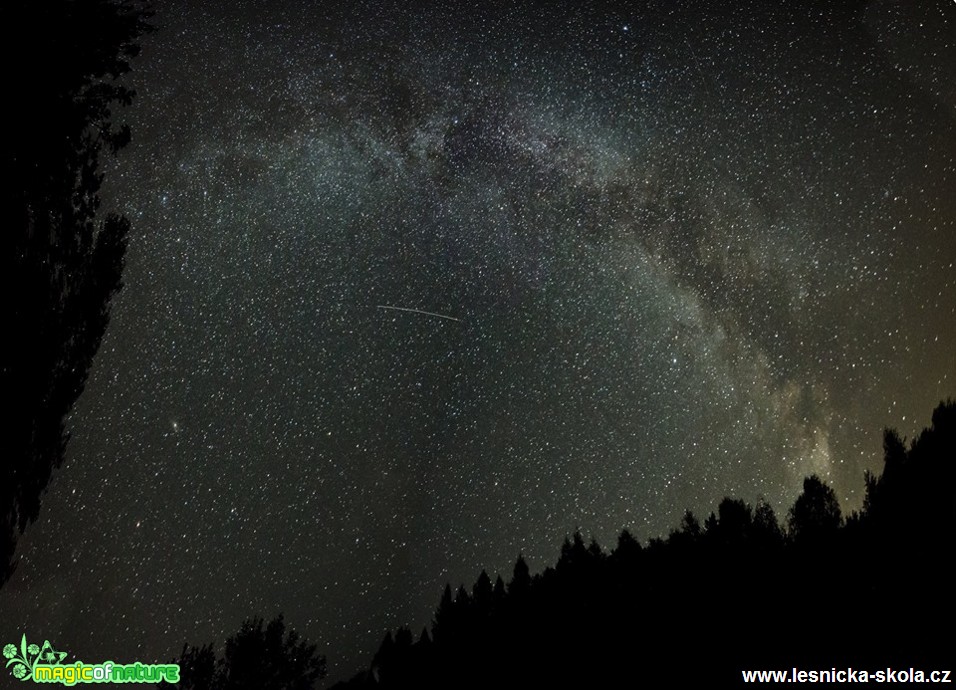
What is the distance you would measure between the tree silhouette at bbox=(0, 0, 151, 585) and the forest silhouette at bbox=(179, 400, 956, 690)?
47.5 feet

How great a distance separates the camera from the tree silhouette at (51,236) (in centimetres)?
862

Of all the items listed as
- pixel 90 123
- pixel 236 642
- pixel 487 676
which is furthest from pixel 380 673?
pixel 90 123

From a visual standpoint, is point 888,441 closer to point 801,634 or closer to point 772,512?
point 772,512

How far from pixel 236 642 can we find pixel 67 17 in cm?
2863

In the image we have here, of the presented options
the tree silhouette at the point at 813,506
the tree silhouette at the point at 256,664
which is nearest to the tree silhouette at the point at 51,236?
the tree silhouette at the point at 256,664

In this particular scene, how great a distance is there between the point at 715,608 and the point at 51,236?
1903 cm

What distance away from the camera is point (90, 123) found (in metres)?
9.91

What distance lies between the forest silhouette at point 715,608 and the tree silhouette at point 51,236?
14.5m

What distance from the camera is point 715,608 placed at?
51.1ft

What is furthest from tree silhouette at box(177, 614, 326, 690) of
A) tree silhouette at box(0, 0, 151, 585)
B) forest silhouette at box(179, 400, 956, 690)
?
tree silhouette at box(0, 0, 151, 585)

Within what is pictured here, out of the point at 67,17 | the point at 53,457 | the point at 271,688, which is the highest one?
the point at 67,17

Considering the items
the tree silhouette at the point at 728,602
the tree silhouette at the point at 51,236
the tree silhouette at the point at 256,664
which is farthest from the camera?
the tree silhouette at the point at 256,664

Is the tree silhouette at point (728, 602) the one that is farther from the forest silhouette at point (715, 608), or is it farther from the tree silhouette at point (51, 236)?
the tree silhouette at point (51, 236)

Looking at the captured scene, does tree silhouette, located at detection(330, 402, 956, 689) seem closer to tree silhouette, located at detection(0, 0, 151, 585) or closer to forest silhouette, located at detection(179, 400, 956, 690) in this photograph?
forest silhouette, located at detection(179, 400, 956, 690)
